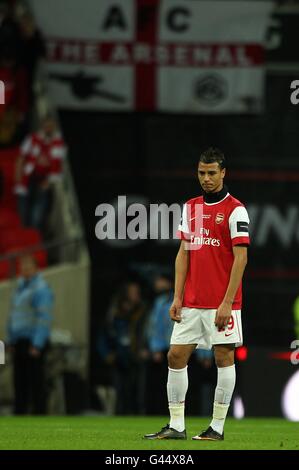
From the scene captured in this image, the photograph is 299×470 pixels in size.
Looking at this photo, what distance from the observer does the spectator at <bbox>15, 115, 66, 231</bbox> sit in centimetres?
1962

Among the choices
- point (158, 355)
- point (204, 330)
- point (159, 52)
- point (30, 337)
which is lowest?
point (158, 355)

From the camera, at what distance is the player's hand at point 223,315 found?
369 inches

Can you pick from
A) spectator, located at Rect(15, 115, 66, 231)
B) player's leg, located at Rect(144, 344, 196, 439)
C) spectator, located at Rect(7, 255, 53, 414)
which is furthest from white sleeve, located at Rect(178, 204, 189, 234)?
spectator, located at Rect(15, 115, 66, 231)

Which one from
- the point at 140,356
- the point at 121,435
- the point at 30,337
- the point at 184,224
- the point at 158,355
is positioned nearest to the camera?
the point at 184,224

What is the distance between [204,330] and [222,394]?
0.44m

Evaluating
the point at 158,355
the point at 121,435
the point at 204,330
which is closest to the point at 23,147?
the point at 158,355

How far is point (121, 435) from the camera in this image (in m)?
10.5

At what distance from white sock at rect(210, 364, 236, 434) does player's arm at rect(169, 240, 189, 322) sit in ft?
1.54

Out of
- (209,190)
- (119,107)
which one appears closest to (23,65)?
(119,107)

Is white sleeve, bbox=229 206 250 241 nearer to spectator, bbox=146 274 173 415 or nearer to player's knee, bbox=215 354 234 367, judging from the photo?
player's knee, bbox=215 354 234 367

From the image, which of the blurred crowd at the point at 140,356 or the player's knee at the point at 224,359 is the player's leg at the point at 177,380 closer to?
the player's knee at the point at 224,359

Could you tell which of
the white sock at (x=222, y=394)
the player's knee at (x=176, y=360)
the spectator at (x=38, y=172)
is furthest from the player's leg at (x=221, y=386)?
the spectator at (x=38, y=172)

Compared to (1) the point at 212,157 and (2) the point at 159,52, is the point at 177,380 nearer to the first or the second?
(1) the point at 212,157

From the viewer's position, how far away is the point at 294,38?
19.1 metres
